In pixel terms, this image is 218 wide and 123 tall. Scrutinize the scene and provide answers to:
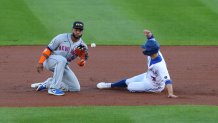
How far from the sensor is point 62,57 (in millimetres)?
11289

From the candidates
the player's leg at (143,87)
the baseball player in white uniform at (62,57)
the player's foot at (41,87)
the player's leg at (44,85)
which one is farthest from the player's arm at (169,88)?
the player's foot at (41,87)

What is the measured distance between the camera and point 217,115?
948cm

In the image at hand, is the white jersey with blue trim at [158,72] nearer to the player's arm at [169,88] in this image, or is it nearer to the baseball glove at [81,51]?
the player's arm at [169,88]

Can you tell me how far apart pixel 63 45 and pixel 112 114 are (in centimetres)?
233

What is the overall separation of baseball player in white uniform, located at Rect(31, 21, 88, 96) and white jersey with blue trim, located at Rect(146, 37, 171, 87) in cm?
119

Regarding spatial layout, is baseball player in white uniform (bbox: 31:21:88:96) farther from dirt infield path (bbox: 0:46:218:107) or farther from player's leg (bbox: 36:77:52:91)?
dirt infield path (bbox: 0:46:218:107)

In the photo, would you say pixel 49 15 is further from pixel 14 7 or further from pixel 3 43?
pixel 3 43

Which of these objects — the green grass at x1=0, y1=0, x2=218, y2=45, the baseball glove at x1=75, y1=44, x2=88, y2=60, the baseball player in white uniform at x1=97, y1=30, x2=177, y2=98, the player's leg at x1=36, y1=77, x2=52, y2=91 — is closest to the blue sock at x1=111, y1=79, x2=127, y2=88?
the baseball player in white uniform at x1=97, y1=30, x2=177, y2=98

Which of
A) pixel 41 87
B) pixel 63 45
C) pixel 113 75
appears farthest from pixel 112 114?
pixel 113 75

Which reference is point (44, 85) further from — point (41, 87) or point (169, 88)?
point (169, 88)

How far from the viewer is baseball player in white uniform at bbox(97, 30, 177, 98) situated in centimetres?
1113

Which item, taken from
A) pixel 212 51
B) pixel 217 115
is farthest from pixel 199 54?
pixel 217 115

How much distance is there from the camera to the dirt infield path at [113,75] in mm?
10789

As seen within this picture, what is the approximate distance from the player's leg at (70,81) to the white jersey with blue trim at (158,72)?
4.24ft
